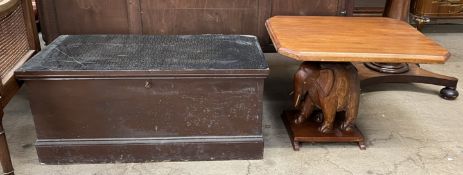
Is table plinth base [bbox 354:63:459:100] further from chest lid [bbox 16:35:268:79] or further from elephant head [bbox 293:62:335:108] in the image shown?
chest lid [bbox 16:35:268:79]

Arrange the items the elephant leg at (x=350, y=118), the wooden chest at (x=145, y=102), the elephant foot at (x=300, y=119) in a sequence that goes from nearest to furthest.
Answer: the wooden chest at (x=145, y=102)
the elephant leg at (x=350, y=118)
the elephant foot at (x=300, y=119)

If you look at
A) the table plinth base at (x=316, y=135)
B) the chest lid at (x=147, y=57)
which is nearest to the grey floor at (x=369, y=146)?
the table plinth base at (x=316, y=135)

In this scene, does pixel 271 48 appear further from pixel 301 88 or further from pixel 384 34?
pixel 384 34

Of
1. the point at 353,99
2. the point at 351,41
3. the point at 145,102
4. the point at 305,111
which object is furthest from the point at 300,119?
the point at 145,102

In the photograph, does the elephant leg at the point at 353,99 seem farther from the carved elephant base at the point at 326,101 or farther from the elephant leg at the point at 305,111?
the elephant leg at the point at 305,111

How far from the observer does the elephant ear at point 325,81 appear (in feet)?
6.03

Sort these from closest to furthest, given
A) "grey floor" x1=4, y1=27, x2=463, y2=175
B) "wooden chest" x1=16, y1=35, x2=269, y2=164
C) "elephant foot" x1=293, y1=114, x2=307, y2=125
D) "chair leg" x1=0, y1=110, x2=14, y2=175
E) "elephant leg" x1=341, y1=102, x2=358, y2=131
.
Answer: "chair leg" x1=0, y1=110, x2=14, y2=175, "wooden chest" x1=16, y1=35, x2=269, y2=164, "grey floor" x1=4, y1=27, x2=463, y2=175, "elephant leg" x1=341, y1=102, x2=358, y2=131, "elephant foot" x1=293, y1=114, x2=307, y2=125

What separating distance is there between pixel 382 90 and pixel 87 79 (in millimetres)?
1772

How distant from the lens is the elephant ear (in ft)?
6.03

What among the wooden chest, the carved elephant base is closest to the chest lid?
the wooden chest

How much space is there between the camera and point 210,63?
173 centimetres

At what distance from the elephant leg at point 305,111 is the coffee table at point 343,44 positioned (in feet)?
0.07

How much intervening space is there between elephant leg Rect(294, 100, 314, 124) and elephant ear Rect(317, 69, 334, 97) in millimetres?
137

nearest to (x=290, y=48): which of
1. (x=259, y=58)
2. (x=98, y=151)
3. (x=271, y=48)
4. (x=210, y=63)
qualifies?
(x=259, y=58)
